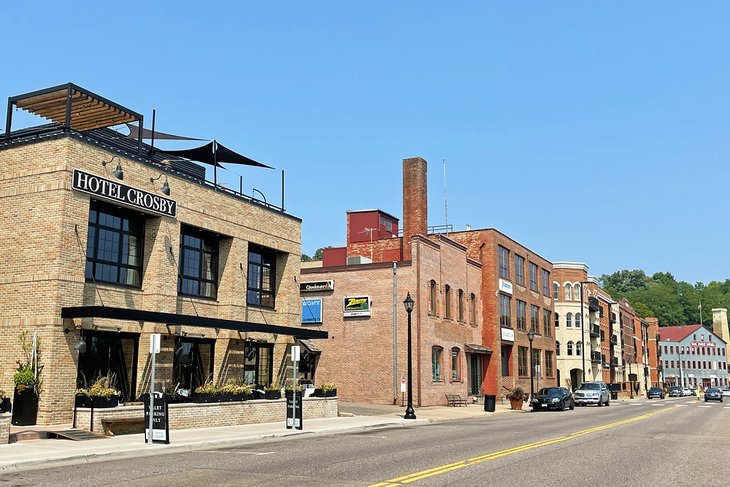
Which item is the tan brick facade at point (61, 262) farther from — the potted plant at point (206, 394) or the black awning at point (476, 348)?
the black awning at point (476, 348)

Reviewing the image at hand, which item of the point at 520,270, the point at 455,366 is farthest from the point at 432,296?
the point at 520,270

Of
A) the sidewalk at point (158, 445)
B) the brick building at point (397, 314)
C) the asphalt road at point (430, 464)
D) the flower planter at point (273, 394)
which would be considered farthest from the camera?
the brick building at point (397, 314)

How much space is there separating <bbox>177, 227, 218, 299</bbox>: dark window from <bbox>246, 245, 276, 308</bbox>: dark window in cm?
232

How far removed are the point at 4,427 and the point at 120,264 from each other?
26.2 ft

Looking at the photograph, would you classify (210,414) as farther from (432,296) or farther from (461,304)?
(461,304)

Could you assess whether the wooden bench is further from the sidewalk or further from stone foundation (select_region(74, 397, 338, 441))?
stone foundation (select_region(74, 397, 338, 441))

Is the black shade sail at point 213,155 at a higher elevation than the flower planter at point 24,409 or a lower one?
higher

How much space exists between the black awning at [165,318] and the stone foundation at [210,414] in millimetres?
2651

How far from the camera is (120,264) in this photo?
23.9 m

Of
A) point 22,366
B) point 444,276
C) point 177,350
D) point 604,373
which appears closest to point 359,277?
point 444,276

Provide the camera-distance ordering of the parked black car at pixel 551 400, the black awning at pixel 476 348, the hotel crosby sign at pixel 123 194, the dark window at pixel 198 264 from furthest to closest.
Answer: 1. the black awning at pixel 476 348
2. the parked black car at pixel 551 400
3. the dark window at pixel 198 264
4. the hotel crosby sign at pixel 123 194

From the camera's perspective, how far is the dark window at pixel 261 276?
30712 mm

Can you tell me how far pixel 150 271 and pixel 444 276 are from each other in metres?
24.0

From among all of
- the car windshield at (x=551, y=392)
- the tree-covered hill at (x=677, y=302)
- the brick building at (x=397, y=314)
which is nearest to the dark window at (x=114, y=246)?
the brick building at (x=397, y=314)
